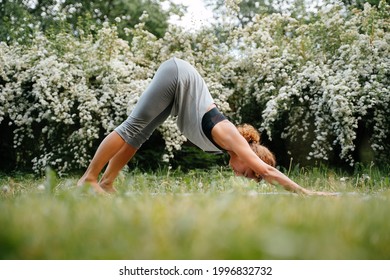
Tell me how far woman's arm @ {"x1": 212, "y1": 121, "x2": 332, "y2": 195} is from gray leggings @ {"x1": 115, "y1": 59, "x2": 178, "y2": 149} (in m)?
0.40

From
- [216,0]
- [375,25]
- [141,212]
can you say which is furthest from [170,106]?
[216,0]

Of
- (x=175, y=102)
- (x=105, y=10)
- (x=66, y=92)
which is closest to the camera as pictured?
(x=175, y=102)

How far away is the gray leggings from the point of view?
10.3ft

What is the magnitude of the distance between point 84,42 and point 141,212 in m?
4.81

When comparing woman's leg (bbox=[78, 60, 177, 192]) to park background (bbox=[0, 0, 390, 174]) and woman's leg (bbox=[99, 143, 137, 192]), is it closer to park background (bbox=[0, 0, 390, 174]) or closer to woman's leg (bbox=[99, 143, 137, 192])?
woman's leg (bbox=[99, 143, 137, 192])

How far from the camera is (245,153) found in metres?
2.99

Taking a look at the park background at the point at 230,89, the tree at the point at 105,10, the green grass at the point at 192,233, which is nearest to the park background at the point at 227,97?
the park background at the point at 230,89

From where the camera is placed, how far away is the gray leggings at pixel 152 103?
314cm

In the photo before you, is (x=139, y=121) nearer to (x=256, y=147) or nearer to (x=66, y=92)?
(x=256, y=147)

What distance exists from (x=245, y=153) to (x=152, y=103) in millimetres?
687

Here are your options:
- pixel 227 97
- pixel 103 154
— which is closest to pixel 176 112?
pixel 103 154

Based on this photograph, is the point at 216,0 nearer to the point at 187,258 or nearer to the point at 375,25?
the point at 375,25

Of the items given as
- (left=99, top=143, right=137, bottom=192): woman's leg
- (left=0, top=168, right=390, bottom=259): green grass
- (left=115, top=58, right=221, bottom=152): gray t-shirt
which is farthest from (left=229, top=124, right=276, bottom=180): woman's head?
(left=0, top=168, right=390, bottom=259): green grass

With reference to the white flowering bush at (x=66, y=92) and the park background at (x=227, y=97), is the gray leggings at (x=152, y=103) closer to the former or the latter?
the park background at (x=227, y=97)
